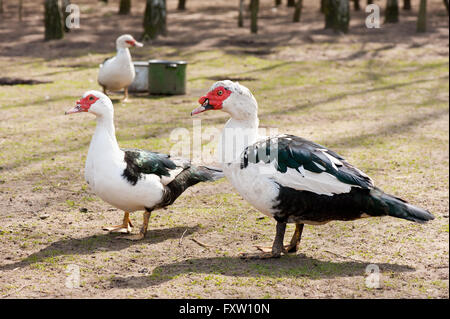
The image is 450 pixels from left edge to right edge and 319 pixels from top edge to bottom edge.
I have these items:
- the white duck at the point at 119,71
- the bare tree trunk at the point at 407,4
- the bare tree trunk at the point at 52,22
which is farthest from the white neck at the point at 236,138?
the bare tree trunk at the point at 407,4

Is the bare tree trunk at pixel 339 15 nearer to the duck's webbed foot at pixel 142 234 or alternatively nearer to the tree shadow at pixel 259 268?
the duck's webbed foot at pixel 142 234

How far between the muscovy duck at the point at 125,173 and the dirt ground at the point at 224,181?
13.5 inches

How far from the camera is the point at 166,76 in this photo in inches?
459

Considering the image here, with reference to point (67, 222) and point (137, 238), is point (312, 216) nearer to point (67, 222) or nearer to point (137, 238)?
point (137, 238)

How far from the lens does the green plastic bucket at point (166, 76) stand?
11.6m

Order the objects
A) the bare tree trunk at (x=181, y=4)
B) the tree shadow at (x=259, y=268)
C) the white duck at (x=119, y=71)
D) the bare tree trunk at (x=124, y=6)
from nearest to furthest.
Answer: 1. the tree shadow at (x=259, y=268)
2. the white duck at (x=119, y=71)
3. the bare tree trunk at (x=124, y=6)
4. the bare tree trunk at (x=181, y=4)

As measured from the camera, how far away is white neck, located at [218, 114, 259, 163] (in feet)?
15.9

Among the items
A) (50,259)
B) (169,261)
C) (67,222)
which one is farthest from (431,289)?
(67,222)

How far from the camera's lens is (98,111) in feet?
17.2

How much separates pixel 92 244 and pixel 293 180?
5.69ft

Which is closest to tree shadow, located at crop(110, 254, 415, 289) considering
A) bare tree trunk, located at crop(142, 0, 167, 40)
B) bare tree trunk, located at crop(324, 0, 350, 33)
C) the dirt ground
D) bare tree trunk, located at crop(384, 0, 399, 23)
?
the dirt ground

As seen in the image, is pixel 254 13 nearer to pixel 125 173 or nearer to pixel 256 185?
pixel 125 173

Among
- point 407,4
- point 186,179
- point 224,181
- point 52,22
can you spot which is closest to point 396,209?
point 186,179
